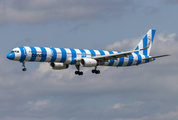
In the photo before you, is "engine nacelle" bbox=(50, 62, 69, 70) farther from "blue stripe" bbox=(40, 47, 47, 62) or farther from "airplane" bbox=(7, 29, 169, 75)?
"blue stripe" bbox=(40, 47, 47, 62)

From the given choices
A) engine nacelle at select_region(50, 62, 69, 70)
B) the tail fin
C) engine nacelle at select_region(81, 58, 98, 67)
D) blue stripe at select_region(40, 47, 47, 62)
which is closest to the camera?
blue stripe at select_region(40, 47, 47, 62)

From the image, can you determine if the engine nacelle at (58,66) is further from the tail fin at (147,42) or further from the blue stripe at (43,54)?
the tail fin at (147,42)

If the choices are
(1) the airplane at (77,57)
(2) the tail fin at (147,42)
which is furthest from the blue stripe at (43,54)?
(2) the tail fin at (147,42)

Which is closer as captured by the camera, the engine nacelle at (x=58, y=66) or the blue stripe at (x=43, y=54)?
the blue stripe at (x=43, y=54)

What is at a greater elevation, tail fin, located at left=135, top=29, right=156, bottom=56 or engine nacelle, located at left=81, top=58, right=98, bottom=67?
tail fin, located at left=135, top=29, right=156, bottom=56

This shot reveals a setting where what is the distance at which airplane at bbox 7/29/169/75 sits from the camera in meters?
57.1

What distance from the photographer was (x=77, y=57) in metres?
63.2

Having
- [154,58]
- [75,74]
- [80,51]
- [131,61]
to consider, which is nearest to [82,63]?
[80,51]

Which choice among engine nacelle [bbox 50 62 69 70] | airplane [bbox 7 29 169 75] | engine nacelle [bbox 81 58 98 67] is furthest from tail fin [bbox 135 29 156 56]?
engine nacelle [bbox 50 62 69 70]

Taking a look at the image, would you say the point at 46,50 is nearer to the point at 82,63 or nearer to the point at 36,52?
the point at 36,52

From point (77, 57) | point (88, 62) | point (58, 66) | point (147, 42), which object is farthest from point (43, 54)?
point (147, 42)

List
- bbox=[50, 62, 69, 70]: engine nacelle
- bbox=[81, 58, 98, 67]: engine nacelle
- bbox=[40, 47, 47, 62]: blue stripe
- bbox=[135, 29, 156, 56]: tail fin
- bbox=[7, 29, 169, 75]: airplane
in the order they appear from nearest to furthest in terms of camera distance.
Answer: bbox=[7, 29, 169, 75]: airplane → bbox=[40, 47, 47, 62]: blue stripe → bbox=[81, 58, 98, 67]: engine nacelle → bbox=[50, 62, 69, 70]: engine nacelle → bbox=[135, 29, 156, 56]: tail fin

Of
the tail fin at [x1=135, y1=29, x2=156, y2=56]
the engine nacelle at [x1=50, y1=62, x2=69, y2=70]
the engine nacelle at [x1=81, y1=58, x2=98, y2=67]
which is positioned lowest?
the engine nacelle at [x1=81, y1=58, x2=98, y2=67]

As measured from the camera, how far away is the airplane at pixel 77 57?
57094 mm
